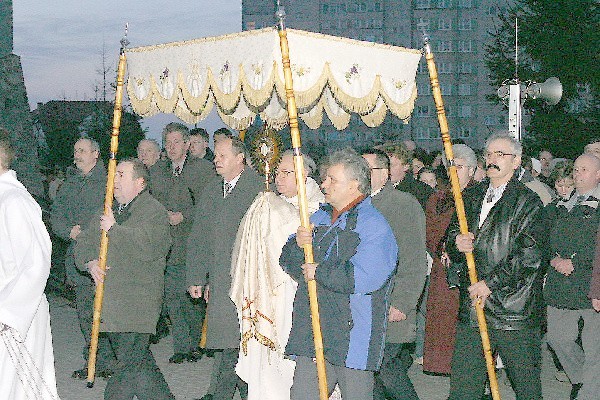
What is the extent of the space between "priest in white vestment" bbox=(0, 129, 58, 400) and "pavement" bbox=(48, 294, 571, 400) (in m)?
2.64

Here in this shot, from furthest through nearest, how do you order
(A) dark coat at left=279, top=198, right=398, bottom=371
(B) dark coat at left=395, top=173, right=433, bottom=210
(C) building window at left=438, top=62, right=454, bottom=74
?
(C) building window at left=438, top=62, right=454, bottom=74 → (B) dark coat at left=395, top=173, right=433, bottom=210 → (A) dark coat at left=279, top=198, right=398, bottom=371

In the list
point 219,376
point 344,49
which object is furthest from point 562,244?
point 219,376

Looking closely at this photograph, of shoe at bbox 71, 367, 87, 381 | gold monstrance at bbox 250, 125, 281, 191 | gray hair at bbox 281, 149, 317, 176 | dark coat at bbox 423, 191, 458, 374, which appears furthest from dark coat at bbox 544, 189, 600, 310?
shoe at bbox 71, 367, 87, 381

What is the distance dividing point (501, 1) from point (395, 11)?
12896 mm

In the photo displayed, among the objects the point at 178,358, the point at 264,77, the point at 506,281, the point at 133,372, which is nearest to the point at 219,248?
the point at 133,372

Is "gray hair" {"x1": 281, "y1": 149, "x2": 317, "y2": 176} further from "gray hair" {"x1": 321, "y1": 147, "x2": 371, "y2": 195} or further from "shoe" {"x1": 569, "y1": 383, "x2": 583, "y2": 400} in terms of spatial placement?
"shoe" {"x1": 569, "y1": 383, "x2": 583, "y2": 400}

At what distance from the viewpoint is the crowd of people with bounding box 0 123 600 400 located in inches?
223

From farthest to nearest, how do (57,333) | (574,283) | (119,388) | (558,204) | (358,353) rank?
(57,333) < (558,204) < (574,283) < (119,388) < (358,353)

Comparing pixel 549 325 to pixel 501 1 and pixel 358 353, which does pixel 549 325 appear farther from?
pixel 501 1

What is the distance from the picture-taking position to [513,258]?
257 inches

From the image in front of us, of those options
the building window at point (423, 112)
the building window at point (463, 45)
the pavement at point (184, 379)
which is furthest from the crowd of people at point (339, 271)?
the building window at point (463, 45)

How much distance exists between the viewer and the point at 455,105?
362 ft

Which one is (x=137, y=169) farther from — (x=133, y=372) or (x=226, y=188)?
(x=133, y=372)

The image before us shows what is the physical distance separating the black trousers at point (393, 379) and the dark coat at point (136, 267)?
173cm
